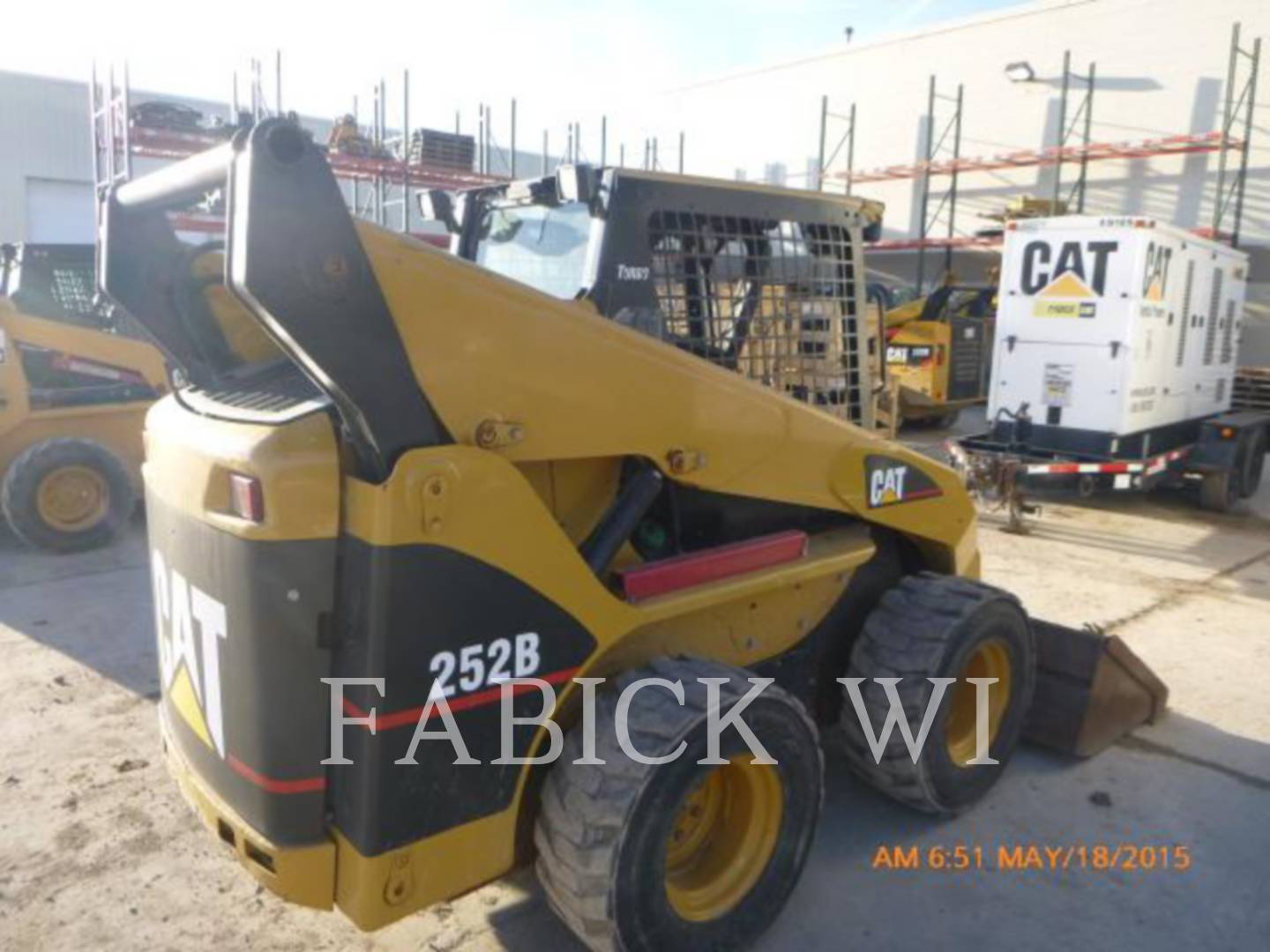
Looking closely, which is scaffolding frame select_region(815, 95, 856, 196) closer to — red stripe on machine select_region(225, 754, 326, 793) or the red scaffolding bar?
the red scaffolding bar

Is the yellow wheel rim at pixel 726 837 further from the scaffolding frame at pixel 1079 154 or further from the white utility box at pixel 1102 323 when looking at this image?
the scaffolding frame at pixel 1079 154

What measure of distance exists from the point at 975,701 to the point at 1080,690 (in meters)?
0.61

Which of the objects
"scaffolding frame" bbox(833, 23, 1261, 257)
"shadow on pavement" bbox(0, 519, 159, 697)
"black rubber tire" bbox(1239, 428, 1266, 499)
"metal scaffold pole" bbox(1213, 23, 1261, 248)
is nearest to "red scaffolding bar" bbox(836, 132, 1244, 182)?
"scaffolding frame" bbox(833, 23, 1261, 257)

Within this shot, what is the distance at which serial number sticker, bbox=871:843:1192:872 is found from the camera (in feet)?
11.2

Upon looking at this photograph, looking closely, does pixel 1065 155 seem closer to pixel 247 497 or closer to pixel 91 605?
pixel 91 605

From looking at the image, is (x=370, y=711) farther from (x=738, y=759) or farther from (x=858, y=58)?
(x=858, y=58)

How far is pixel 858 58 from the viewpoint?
82.5 ft

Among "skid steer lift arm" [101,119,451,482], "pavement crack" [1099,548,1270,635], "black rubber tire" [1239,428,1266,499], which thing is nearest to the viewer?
"skid steer lift arm" [101,119,451,482]

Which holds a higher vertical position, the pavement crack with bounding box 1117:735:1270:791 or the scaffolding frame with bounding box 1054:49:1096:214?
the scaffolding frame with bounding box 1054:49:1096:214

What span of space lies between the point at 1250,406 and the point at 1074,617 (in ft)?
33.4

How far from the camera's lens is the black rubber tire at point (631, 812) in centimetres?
243

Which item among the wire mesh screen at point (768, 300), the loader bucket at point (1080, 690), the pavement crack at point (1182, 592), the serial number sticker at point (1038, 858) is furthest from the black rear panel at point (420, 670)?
the pavement crack at point (1182, 592)

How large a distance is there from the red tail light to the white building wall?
20.2m

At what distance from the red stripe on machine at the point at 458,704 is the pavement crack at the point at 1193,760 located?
3017 mm
